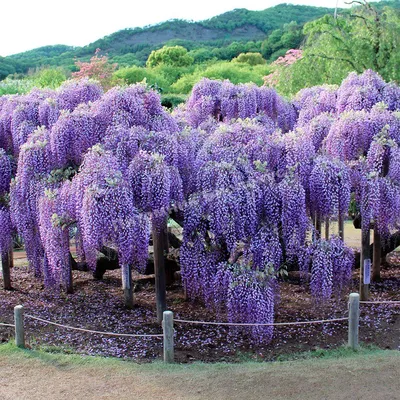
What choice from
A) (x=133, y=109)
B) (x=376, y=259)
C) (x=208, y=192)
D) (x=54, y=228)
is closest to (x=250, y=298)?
(x=208, y=192)

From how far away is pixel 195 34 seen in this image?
82.1 meters

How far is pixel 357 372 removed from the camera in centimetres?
707

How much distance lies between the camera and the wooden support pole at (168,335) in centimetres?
729

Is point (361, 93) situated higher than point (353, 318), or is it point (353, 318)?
point (361, 93)

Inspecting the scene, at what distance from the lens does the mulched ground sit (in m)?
8.23

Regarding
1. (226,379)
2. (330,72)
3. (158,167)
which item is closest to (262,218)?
(158,167)

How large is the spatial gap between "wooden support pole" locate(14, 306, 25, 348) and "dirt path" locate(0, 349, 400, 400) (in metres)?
0.39

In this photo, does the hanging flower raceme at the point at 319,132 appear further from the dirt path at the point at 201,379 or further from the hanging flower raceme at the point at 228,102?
the dirt path at the point at 201,379

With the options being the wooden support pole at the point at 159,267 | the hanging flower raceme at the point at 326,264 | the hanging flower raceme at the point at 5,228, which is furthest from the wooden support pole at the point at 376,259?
the hanging flower raceme at the point at 5,228

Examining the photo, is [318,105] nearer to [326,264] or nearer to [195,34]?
[326,264]

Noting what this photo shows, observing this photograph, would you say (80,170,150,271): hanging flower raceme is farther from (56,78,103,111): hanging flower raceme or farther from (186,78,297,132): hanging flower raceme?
(186,78,297,132): hanging flower raceme

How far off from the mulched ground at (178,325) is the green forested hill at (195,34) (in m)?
62.2

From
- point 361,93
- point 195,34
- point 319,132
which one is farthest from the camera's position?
point 195,34

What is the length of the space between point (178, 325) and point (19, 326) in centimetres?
266
